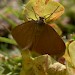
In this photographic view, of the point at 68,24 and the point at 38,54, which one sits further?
the point at 68,24

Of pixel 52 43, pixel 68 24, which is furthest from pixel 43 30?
pixel 68 24

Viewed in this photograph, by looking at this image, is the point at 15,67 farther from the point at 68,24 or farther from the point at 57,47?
the point at 68,24

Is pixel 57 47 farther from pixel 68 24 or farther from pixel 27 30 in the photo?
pixel 68 24

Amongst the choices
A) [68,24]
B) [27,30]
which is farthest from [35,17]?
[68,24]

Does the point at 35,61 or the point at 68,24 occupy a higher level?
the point at 68,24

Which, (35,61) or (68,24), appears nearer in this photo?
(35,61)

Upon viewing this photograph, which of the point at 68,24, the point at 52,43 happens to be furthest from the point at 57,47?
the point at 68,24

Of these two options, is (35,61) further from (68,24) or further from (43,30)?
(68,24)
